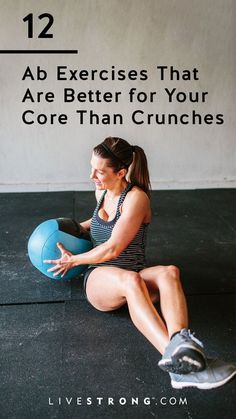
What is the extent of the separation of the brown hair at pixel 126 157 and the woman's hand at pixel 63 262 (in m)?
0.53

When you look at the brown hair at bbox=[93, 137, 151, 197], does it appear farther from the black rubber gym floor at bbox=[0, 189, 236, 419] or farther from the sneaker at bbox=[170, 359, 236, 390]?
the sneaker at bbox=[170, 359, 236, 390]

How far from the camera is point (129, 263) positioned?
2402mm

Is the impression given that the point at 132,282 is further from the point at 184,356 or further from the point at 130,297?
the point at 184,356

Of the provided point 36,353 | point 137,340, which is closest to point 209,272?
point 137,340

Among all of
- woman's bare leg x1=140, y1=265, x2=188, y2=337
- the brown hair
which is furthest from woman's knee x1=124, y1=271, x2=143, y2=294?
the brown hair

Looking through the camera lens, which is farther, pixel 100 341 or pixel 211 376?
pixel 100 341

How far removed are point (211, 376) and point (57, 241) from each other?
3.91 ft

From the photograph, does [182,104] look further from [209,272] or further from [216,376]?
[216,376]

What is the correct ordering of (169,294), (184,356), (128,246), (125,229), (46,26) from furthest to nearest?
1. (46,26)
2. (128,246)
3. (125,229)
4. (169,294)
5. (184,356)

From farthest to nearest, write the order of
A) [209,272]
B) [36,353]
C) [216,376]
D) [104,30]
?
[104,30] → [209,272] → [36,353] → [216,376]

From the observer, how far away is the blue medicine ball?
103 inches

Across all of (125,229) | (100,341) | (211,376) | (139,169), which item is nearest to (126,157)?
(139,169)

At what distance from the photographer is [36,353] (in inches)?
88.3

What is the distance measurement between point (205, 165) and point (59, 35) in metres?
2.12
